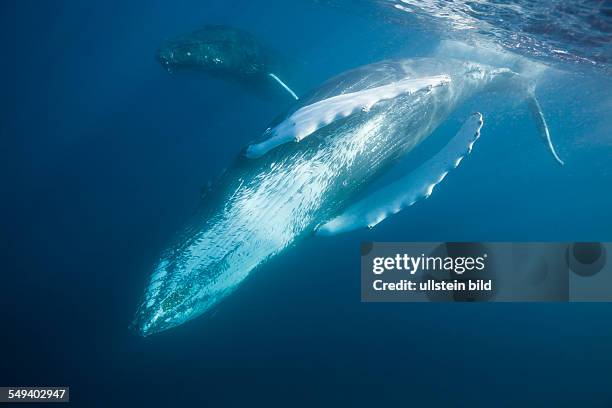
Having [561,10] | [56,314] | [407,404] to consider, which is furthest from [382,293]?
[56,314]

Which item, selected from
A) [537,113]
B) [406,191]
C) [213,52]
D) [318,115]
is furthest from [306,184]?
[213,52]

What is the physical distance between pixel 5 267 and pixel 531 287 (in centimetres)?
2017

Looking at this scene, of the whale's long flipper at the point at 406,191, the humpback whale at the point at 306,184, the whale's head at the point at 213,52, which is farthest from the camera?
the whale's head at the point at 213,52

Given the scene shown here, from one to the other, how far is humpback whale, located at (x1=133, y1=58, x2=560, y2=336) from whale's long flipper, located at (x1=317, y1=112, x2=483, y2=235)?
0.01 metres

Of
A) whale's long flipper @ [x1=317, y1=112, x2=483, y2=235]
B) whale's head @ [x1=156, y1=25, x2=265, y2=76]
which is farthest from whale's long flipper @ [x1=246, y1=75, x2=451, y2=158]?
whale's head @ [x1=156, y1=25, x2=265, y2=76]

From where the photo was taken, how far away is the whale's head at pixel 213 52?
1170cm

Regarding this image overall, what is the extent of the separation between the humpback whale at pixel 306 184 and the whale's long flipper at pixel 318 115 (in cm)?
1

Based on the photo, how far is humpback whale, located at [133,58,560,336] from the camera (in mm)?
3451
